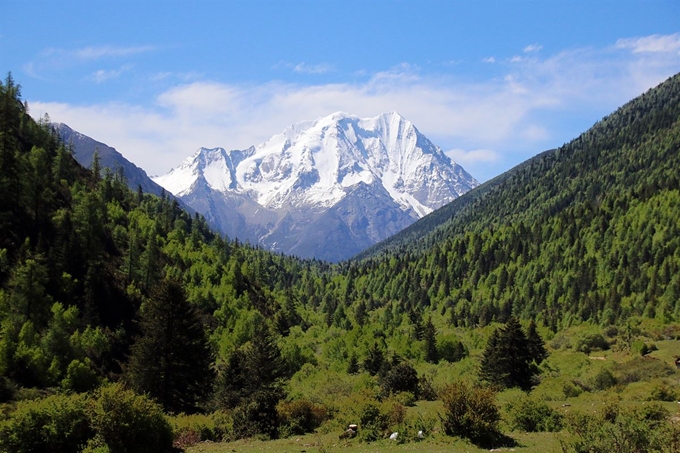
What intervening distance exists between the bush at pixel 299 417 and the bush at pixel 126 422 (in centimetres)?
979

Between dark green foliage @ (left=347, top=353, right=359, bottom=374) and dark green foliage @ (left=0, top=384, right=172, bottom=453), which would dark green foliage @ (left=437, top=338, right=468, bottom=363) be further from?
dark green foliage @ (left=0, top=384, right=172, bottom=453)

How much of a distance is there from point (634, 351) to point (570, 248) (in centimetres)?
11527

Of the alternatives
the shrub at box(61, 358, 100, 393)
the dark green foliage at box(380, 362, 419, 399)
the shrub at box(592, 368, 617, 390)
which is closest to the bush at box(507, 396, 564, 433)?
the dark green foliage at box(380, 362, 419, 399)

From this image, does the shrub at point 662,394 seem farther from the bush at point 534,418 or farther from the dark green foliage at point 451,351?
the dark green foliage at point 451,351

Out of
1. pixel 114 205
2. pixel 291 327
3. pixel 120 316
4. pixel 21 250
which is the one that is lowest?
pixel 291 327

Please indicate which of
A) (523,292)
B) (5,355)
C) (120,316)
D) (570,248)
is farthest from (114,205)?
(570,248)

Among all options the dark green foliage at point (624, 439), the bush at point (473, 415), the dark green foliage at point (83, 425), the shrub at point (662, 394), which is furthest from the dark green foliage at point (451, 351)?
the dark green foliage at point (83, 425)

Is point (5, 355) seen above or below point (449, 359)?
above

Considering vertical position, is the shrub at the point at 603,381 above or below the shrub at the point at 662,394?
below

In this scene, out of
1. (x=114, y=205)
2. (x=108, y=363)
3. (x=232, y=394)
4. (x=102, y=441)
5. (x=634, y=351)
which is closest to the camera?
(x=102, y=441)

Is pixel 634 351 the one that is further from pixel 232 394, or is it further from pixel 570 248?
pixel 570 248

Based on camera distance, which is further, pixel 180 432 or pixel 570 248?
pixel 570 248

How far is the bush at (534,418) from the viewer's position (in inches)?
1196

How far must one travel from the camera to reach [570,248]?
617 ft
